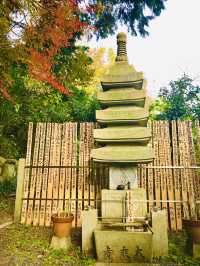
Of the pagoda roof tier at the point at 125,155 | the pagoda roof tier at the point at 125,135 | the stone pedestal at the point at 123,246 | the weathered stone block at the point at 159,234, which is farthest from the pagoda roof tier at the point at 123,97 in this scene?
the stone pedestal at the point at 123,246

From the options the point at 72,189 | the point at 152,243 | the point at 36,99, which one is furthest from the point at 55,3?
the point at 152,243

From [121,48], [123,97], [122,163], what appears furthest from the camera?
[121,48]

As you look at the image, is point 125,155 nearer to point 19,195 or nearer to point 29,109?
point 19,195

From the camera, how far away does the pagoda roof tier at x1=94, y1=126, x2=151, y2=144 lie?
5.85 meters

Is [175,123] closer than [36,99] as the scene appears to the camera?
Yes

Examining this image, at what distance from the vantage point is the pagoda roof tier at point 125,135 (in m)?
5.85

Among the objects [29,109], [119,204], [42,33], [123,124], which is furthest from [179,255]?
[42,33]

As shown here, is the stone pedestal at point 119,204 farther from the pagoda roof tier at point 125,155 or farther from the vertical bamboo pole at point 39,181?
the vertical bamboo pole at point 39,181

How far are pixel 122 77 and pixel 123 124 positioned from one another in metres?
1.18

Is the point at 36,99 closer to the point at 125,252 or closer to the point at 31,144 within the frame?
the point at 31,144

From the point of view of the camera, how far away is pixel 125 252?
15.5 ft

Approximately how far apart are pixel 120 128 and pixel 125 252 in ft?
8.87

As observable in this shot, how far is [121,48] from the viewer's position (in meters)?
6.72

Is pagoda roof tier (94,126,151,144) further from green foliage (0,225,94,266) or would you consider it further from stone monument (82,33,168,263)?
green foliage (0,225,94,266)
